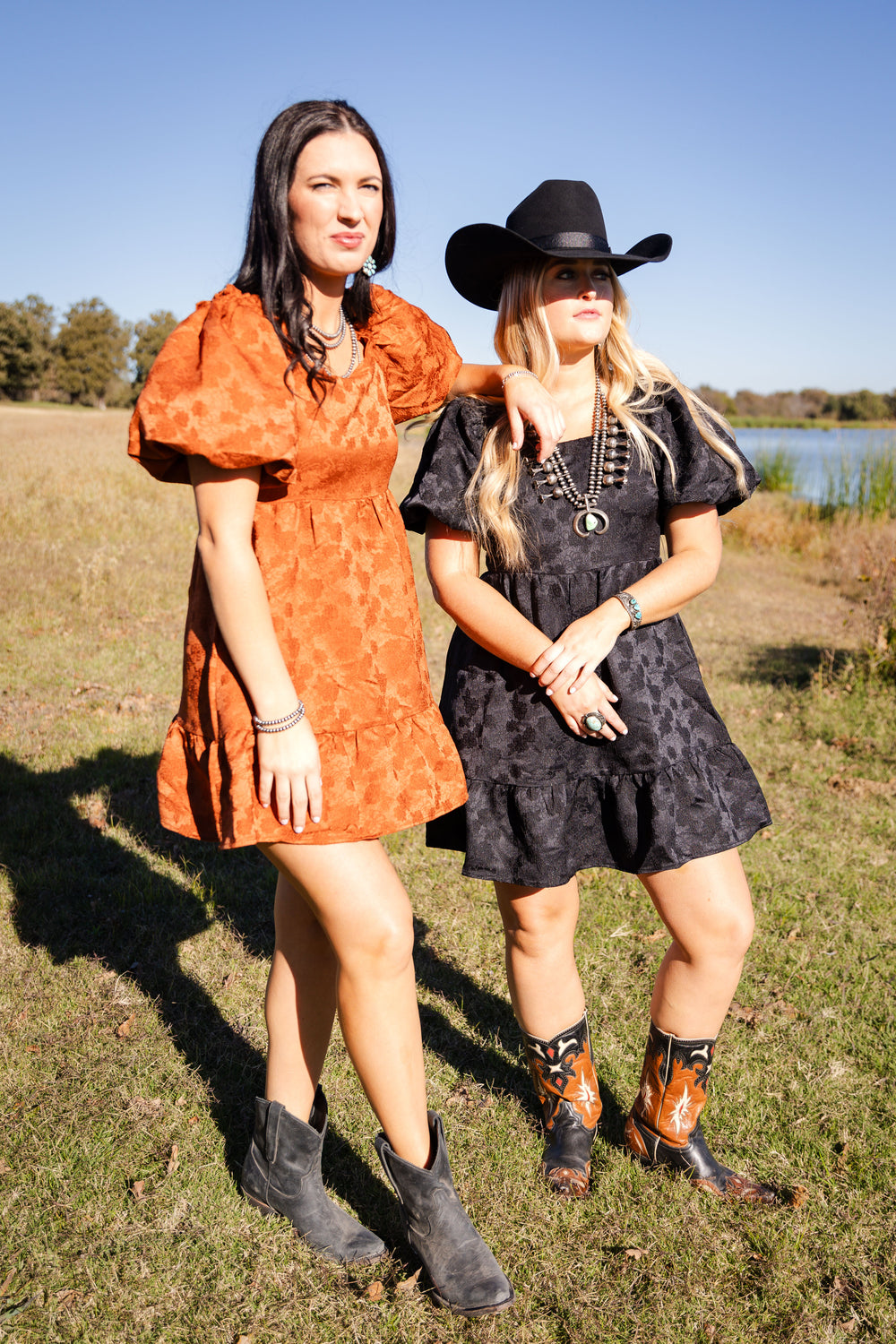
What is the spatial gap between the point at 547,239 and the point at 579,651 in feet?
3.18

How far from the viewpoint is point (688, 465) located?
2336 millimetres

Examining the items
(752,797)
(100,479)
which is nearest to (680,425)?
(752,797)

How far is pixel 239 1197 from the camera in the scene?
2412mm

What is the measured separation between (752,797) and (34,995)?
8.11 ft

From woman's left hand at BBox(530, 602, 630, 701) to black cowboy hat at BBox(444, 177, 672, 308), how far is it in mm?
832

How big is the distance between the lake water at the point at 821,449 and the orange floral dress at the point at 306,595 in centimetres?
716

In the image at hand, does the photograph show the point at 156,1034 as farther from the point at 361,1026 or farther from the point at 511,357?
the point at 511,357

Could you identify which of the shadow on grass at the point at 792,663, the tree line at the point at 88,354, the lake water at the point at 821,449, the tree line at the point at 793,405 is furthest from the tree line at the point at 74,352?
the shadow on grass at the point at 792,663

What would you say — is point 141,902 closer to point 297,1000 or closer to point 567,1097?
point 297,1000

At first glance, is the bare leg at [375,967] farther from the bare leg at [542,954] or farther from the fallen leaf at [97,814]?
the fallen leaf at [97,814]

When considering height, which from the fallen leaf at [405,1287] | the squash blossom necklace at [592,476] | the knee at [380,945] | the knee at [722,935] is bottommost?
the fallen leaf at [405,1287]

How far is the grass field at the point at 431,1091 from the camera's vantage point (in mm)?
2139

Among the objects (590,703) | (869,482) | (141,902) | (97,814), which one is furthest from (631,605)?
(869,482)

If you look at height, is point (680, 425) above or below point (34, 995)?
above
